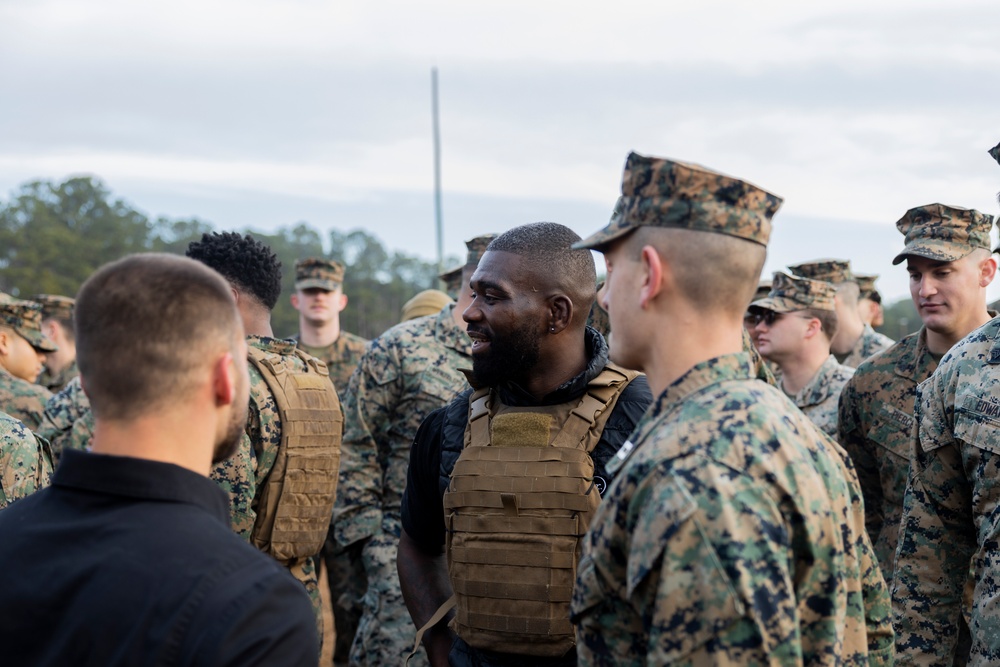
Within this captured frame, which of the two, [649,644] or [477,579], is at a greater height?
[649,644]

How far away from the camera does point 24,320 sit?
8008mm

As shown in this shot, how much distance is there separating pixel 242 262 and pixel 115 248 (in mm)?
26157

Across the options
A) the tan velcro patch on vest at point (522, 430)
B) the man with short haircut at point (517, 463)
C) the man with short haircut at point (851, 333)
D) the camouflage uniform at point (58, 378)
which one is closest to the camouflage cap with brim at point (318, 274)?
the camouflage uniform at point (58, 378)

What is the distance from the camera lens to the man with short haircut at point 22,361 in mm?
7371

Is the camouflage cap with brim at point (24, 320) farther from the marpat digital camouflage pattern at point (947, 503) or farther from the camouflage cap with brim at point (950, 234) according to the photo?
the marpat digital camouflage pattern at point (947, 503)

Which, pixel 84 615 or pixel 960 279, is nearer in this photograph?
pixel 84 615

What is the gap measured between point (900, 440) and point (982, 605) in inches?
79.3

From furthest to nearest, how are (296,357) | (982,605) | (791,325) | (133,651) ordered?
(791,325) < (296,357) < (982,605) < (133,651)

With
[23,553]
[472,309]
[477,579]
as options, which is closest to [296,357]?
[472,309]

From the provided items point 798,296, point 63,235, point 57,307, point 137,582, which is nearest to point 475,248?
point 798,296

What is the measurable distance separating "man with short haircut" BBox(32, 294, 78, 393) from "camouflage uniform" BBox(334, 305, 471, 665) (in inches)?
230

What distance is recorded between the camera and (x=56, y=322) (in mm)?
11234

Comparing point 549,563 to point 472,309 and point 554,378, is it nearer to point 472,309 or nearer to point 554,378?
point 554,378

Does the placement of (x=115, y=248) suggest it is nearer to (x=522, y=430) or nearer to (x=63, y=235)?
(x=63, y=235)
